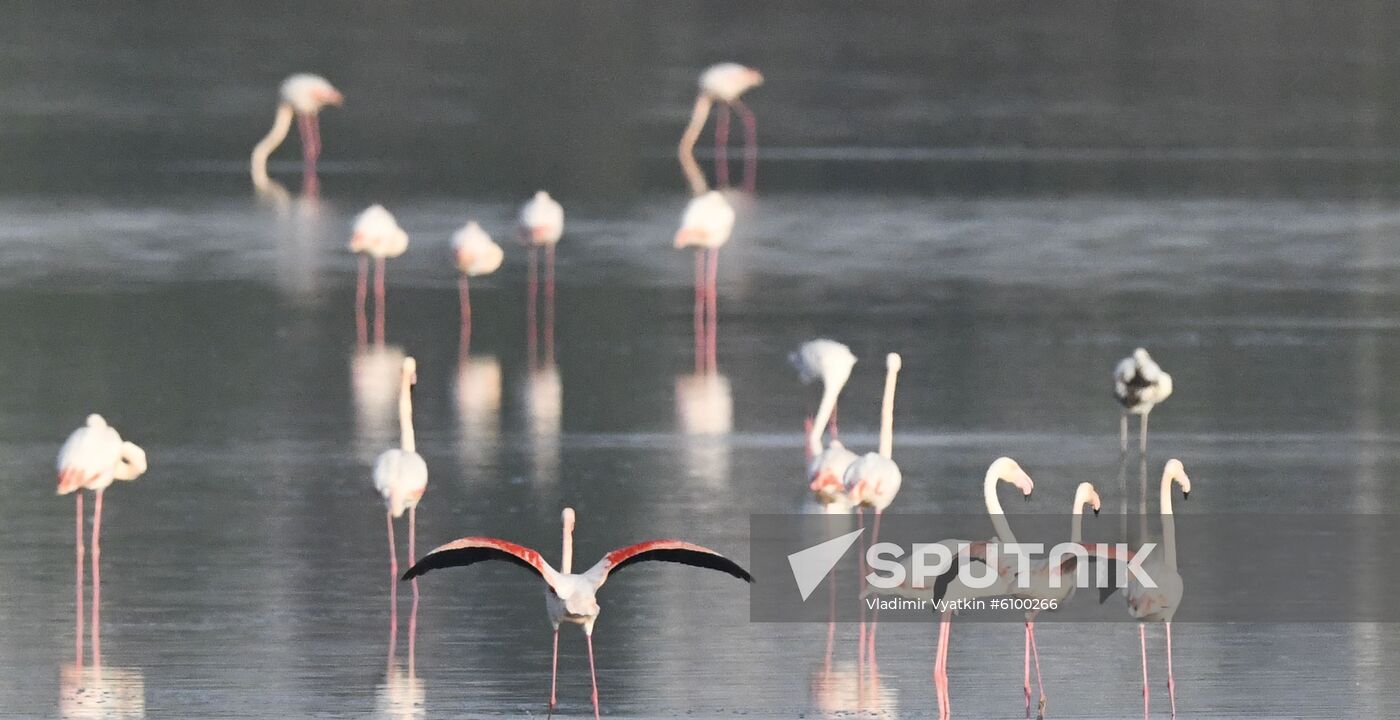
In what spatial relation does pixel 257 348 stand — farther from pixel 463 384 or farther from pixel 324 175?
pixel 324 175

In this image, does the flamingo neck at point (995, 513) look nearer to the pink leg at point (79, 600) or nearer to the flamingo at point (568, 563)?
the flamingo at point (568, 563)

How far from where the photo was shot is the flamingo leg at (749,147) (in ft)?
71.7

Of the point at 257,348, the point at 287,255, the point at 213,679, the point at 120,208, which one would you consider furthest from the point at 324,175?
the point at 213,679

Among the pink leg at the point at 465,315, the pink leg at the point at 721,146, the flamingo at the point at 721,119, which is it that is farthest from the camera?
the flamingo at the point at 721,119

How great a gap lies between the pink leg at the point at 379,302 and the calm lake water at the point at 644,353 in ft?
0.32

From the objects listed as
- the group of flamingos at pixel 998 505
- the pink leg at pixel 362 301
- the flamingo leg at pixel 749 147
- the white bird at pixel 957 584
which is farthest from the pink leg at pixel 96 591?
the flamingo leg at pixel 749 147

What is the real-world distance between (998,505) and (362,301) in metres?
8.20

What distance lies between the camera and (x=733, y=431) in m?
12.6

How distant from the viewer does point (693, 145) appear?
956 inches

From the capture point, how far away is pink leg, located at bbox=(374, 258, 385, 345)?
14977 mm

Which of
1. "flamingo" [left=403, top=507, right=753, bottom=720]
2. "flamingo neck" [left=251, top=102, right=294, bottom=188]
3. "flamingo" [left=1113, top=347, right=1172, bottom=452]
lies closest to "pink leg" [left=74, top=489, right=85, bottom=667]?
"flamingo" [left=403, top=507, right=753, bottom=720]

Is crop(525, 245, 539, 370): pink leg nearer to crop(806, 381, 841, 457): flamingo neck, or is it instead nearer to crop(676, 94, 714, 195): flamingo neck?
crop(806, 381, 841, 457): flamingo neck

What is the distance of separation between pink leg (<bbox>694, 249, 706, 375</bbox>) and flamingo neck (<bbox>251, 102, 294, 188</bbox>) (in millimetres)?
5905

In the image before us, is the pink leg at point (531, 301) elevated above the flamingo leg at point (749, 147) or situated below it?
below
